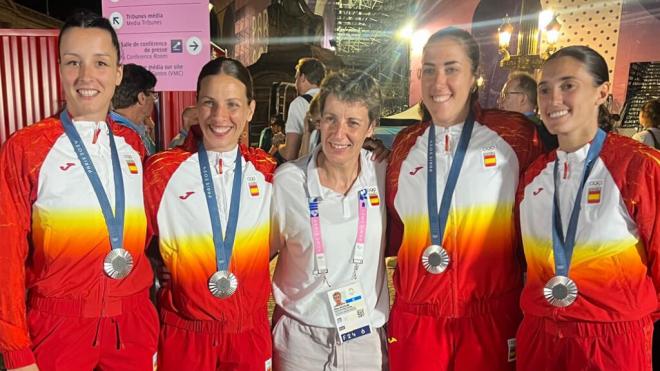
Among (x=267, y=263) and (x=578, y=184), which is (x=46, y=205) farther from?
(x=578, y=184)

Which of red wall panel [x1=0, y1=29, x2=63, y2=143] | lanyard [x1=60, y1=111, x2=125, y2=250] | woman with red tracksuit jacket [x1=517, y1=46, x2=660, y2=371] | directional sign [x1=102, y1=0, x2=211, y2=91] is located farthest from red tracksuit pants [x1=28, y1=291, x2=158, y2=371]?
red wall panel [x1=0, y1=29, x2=63, y2=143]

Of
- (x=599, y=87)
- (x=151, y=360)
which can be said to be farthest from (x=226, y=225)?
(x=599, y=87)

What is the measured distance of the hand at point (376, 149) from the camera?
260cm

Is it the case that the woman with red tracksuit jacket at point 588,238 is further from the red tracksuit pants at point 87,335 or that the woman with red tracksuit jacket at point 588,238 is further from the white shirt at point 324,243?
the red tracksuit pants at point 87,335

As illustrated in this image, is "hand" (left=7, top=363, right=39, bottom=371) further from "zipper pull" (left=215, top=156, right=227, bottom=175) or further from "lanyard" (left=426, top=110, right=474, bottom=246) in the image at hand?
"lanyard" (left=426, top=110, right=474, bottom=246)

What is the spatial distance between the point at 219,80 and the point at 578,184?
64.6 inches

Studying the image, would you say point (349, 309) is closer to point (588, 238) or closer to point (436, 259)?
point (436, 259)

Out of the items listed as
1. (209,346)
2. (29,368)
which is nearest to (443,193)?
(209,346)

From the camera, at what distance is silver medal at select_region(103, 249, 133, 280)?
2072 mm

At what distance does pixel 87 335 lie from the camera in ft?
6.64

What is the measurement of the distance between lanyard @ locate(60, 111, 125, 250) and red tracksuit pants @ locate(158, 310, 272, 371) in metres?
0.45

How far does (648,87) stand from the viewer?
32.8 ft

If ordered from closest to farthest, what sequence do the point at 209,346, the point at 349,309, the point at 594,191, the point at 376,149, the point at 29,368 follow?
the point at 29,368 < the point at 594,191 < the point at 209,346 < the point at 349,309 < the point at 376,149

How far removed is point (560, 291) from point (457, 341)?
0.53m
